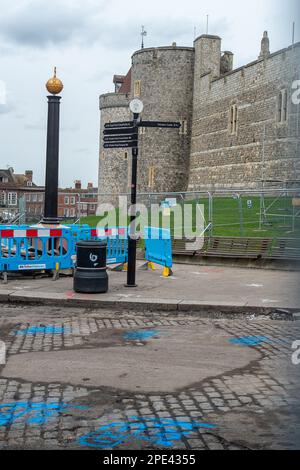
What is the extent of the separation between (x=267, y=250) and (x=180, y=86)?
32.5m

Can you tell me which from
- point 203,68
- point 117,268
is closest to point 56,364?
point 117,268

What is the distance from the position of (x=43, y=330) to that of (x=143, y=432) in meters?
3.79

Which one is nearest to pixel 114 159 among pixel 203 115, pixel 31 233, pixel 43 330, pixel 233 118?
pixel 203 115

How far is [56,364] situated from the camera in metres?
5.98

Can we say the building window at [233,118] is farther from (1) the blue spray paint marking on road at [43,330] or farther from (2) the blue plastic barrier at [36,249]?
(1) the blue spray paint marking on road at [43,330]

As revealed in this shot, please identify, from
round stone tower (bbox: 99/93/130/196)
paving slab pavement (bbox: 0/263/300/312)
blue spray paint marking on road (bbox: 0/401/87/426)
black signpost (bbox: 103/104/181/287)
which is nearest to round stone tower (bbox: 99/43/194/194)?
round stone tower (bbox: 99/93/130/196)

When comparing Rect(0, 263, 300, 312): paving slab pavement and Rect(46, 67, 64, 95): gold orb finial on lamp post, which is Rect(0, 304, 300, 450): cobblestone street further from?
Rect(46, 67, 64, 95): gold orb finial on lamp post

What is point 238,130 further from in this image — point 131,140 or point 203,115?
point 131,140

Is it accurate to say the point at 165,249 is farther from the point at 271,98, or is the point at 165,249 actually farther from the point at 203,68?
the point at 203,68

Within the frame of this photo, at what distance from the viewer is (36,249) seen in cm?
1195

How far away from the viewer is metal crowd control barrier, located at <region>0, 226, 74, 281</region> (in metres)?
11.6

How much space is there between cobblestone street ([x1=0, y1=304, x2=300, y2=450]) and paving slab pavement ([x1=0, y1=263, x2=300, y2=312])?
1.08 meters

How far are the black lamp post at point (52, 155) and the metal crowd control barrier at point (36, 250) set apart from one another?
28.8 inches

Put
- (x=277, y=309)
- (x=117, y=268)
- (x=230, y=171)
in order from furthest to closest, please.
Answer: (x=230, y=171) < (x=117, y=268) < (x=277, y=309)
